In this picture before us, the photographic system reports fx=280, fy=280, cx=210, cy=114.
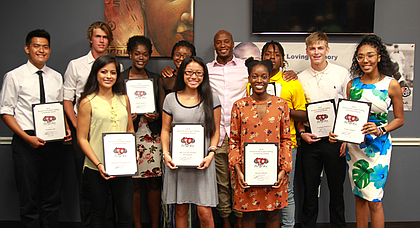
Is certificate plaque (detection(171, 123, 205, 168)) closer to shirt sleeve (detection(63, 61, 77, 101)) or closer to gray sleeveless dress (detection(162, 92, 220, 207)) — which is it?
gray sleeveless dress (detection(162, 92, 220, 207))

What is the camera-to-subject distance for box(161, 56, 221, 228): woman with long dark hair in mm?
2182

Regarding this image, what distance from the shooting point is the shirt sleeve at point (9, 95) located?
2.56 metres

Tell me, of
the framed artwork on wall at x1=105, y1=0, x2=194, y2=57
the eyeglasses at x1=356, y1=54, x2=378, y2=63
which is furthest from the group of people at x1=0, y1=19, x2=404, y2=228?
the framed artwork on wall at x1=105, y1=0, x2=194, y2=57

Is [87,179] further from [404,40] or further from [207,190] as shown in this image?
[404,40]

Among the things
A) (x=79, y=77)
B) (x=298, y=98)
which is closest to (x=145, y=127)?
(x=79, y=77)

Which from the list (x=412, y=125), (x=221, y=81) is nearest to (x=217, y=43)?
(x=221, y=81)

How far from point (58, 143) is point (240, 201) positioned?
186 centimetres

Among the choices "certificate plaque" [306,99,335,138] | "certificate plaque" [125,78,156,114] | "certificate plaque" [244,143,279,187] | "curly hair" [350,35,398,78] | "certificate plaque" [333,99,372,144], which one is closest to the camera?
"certificate plaque" [244,143,279,187]

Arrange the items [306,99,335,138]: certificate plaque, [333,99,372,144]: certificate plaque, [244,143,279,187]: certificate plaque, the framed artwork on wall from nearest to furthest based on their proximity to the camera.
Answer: [244,143,279,187]: certificate plaque < [333,99,372,144]: certificate plaque < [306,99,335,138]: certificate plaque < the framed artwork on wall

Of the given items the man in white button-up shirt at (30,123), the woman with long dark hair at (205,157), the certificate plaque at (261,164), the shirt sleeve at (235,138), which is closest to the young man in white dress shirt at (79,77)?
the man in white button-up shirt at (30,123)

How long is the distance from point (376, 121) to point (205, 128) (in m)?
1.47

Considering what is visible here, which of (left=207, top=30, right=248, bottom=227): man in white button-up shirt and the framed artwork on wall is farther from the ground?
the framed artwork on wall

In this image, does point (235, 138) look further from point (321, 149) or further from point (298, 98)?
point (321, 149)

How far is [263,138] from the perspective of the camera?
2.14 m
